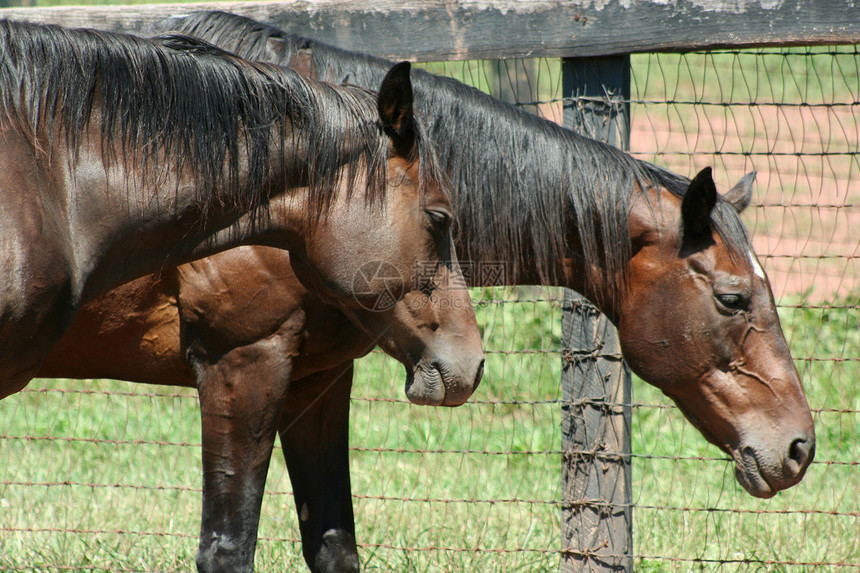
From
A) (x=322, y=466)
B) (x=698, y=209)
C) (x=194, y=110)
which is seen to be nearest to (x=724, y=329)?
(x=698, y=209)

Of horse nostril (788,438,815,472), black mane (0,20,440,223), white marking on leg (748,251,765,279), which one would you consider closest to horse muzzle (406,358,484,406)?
black mane (0,20,440,223)

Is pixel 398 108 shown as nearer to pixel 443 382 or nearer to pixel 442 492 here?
pixel 443 382

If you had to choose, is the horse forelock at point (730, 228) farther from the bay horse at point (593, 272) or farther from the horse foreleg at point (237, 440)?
the horse foreleg at point (237, 440)

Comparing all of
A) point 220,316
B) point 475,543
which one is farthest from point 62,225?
point 475,543

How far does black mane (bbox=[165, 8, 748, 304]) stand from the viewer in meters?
2.68

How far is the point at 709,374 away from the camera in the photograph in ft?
9.04

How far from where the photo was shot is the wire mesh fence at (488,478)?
3658 mm

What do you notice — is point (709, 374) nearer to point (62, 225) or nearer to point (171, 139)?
point (171, 139)

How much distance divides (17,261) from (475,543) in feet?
8.57

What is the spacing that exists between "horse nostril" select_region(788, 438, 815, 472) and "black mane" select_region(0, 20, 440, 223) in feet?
5.14

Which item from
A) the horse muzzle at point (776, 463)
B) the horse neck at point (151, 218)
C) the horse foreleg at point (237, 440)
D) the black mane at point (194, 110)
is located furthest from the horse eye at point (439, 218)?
the horse muzzle at point (776, 463)

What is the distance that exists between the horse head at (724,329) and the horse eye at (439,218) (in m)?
0.79

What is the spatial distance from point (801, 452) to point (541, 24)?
5.82 feet

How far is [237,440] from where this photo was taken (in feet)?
9.09
